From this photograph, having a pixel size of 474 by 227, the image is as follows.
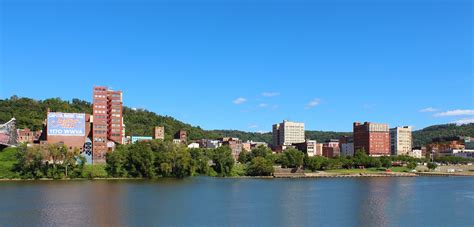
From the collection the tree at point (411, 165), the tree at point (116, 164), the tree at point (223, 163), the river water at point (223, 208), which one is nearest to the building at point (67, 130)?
the tree at point (116, 164)

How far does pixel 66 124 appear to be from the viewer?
12425 centimetres

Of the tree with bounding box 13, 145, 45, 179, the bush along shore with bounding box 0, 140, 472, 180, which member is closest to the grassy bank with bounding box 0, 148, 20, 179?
the bush along shore with bounding box 0, 140, 472, 180

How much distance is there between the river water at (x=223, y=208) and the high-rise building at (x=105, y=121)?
48088mm

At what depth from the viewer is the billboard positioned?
12325 centimetres

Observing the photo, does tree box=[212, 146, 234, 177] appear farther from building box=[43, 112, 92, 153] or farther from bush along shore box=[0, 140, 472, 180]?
building box=[43, 112, 92, 153]

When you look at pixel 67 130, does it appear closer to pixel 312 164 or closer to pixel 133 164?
pixel 133 164

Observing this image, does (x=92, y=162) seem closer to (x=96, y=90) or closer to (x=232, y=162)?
(x=96, y=90)

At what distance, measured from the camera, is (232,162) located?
124938 mm

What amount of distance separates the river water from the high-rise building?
48.1 meters

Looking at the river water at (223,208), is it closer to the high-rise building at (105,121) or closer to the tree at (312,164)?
the high-rise building at (105,121)

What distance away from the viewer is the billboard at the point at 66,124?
123 m

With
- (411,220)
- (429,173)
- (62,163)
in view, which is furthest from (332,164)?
(411,220)

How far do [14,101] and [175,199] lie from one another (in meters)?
147

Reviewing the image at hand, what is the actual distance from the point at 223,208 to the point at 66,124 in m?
78.8
